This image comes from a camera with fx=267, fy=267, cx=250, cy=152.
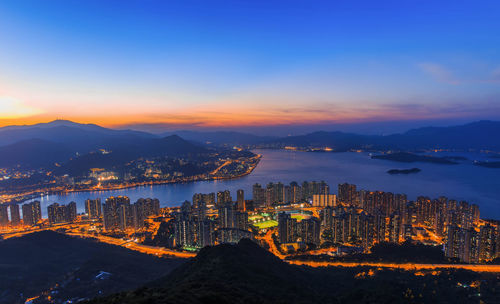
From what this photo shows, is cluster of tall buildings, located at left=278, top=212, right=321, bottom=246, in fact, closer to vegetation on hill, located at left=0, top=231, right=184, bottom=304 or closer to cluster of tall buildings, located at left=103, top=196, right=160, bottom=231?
vegetation on hill, located at left=0, top=231, right=184, bottom=304

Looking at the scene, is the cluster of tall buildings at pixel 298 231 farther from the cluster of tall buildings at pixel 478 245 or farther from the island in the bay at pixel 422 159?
the island in the bay at pixel 422 159

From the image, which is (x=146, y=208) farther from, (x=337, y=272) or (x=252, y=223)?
(x=337, y=272)

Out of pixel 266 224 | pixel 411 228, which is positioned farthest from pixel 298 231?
pixel 411 228

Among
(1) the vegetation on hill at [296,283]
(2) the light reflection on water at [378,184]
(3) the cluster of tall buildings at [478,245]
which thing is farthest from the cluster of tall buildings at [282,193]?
(3) the cluster of tall buildings at [478,245]

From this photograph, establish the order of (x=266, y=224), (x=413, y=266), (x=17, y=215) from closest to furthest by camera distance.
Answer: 1. (x=413, y=266)
2. (x=266, y=224)
3. (x=17, y=215)

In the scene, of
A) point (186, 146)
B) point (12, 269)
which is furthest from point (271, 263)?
point (186, 146)

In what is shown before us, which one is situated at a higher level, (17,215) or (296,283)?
(296,283)

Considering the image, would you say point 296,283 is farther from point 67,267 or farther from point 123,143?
point 123,143

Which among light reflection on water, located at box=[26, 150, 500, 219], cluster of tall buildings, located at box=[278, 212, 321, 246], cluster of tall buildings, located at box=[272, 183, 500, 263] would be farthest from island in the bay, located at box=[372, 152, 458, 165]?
cluster of tall buildings, located at box=[278, 212, 321, 246]
